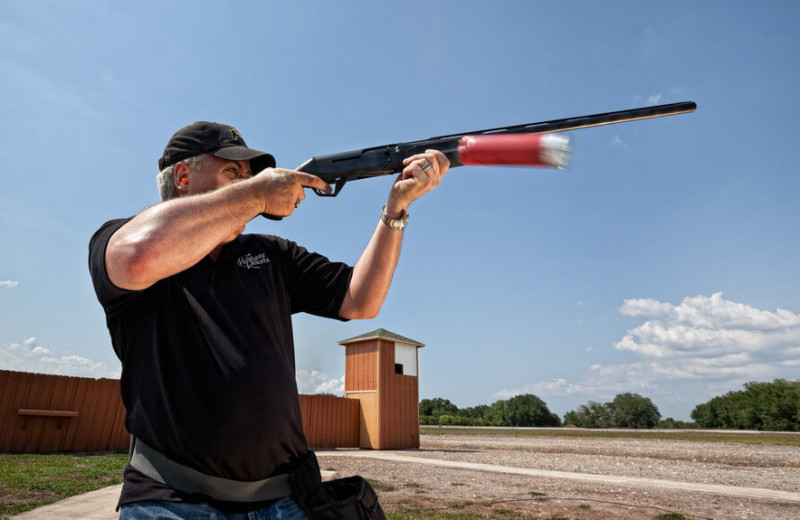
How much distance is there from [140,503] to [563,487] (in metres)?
9.34

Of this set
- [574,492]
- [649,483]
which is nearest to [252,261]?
[574,492]

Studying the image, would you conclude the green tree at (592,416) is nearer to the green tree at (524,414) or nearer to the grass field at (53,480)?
the green tree at (524,414)

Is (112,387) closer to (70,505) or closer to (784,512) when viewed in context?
(70,505)

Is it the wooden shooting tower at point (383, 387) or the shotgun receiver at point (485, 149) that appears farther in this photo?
the wooden shooting tower at point (383, 387)

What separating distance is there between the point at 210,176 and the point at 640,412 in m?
82.6

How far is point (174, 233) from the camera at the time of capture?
137 centimetres

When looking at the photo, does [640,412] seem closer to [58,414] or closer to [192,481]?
[58,414]

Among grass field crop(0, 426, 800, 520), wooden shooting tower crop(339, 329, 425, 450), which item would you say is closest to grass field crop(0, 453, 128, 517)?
grass field crop(0, 426, 800, 520)

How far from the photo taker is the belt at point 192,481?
1395mm

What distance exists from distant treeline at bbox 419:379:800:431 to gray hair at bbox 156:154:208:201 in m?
61.6

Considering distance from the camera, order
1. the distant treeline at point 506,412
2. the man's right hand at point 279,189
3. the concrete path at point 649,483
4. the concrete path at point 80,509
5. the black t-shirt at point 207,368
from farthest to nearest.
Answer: the distant treeline at point 506,412 < the concrete path at point 649,483 < the concrete path at point 80,509 < the man's right hand at point 279,189 < the black t-shirt at point 207,368

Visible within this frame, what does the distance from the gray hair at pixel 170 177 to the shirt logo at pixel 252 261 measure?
0.41m


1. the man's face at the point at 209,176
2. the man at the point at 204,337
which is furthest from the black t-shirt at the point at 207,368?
the man's face at the point at 209,176

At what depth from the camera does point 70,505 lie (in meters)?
5.81
